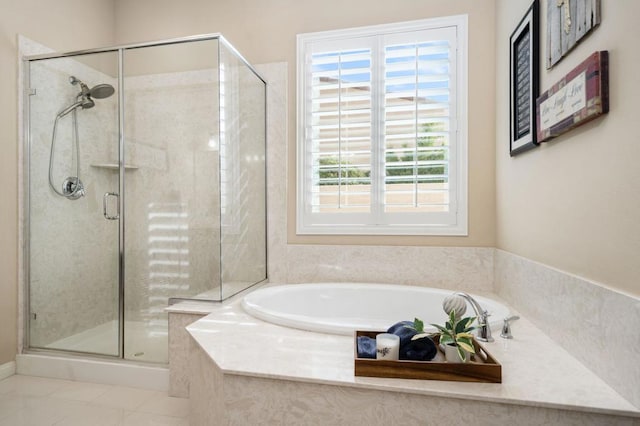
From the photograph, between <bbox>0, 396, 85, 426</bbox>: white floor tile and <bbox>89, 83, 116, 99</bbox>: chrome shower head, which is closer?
<bbox>0, 396, 85, 426</bbox>: white floor tile

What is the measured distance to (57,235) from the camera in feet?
8.21

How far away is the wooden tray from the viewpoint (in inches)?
46.7

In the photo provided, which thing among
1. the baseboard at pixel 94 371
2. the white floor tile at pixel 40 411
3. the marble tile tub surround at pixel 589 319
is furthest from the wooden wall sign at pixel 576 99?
the white floor tile at pixel 40 411

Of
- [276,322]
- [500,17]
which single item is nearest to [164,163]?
[276,322]

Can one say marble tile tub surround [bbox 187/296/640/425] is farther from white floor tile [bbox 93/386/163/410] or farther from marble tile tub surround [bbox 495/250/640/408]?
white floor tile [bbox 93/386/163/410]

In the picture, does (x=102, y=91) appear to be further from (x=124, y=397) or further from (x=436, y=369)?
(x=436, y=369)

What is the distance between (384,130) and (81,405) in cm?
237

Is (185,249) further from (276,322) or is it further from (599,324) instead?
(599,324)

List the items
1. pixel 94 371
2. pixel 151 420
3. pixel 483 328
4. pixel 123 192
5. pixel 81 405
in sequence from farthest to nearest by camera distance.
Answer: pixel 123 192, pixel 94 371, pixel 81 405, pixel 151 420, pixel 483 328

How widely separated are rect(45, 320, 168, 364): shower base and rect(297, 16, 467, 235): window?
44.9 inches

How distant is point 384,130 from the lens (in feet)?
8.46

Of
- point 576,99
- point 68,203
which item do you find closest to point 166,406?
point 68,203

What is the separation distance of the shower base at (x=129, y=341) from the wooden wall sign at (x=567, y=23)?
2508 mm

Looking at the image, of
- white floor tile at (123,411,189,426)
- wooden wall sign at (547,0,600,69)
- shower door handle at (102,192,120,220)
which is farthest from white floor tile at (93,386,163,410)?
wooden wall sign at (547,0,600,69)
